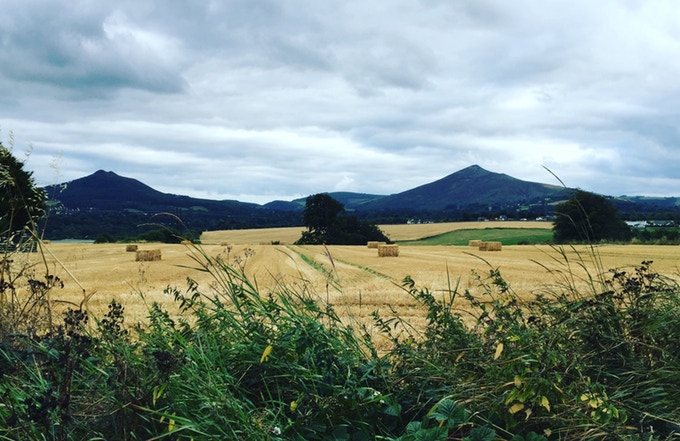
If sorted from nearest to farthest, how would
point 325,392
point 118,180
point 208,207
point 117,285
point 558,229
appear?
point 325,392
point 117,285
point 558,229
point 208,207
point 118,180

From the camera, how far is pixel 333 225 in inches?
2830

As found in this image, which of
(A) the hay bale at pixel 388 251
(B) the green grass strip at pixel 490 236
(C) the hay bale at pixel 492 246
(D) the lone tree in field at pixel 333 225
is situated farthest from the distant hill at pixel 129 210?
(B) the green grass strip at pixel 490 236

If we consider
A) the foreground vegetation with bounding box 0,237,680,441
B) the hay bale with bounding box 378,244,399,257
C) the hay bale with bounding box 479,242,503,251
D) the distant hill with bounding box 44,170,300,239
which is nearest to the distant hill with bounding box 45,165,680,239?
the distant hill with bounding box 44,170,300,239

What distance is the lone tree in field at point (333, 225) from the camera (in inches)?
2744

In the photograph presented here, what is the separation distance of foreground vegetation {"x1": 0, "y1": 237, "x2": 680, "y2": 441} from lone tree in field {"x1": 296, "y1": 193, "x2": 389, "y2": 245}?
65339mm

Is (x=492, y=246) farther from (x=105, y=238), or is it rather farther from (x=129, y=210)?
(x=129, y=210)

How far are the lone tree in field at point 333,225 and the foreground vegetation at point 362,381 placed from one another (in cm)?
6534

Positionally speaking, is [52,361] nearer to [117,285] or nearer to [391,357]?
[391,357]

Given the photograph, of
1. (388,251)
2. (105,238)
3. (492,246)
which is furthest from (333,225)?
(388,251)

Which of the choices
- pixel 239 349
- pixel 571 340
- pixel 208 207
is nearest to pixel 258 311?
pixel 239 349

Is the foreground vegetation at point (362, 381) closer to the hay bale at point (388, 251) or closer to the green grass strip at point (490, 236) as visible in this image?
the hay bale at point (388, 251)

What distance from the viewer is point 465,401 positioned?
285cm

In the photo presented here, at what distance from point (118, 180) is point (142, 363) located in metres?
186

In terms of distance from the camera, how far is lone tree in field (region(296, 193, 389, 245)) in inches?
2744
